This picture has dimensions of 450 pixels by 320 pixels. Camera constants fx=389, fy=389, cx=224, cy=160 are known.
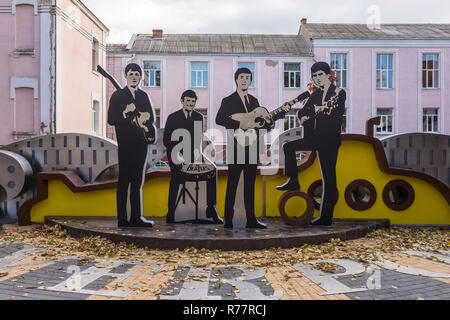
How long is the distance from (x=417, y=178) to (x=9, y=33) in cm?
1601

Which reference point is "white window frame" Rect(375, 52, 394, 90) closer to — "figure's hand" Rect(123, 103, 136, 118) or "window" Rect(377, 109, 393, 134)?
"window" Rect(377, 109, 393, 134)

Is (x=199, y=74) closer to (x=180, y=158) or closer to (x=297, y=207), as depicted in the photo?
(x=180, y=158)

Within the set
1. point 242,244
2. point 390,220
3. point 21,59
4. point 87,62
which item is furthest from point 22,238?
point 87,62

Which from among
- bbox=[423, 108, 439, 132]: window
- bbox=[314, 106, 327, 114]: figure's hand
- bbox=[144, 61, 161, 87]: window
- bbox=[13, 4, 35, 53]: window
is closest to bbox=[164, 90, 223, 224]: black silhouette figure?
bbox=[314, 106, 327, 114]: figure's hand

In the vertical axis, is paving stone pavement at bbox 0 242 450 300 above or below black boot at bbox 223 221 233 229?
below

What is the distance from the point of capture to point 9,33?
52.3 feet

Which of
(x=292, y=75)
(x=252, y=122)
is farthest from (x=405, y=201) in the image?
(x=292, y=75)

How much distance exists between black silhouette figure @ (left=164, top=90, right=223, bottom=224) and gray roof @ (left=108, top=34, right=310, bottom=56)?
18.3 metres

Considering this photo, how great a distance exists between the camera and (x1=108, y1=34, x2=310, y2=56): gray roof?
84.1ft

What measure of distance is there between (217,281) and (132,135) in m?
4.11

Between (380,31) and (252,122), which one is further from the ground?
(380,31)

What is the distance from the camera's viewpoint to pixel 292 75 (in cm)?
2609
